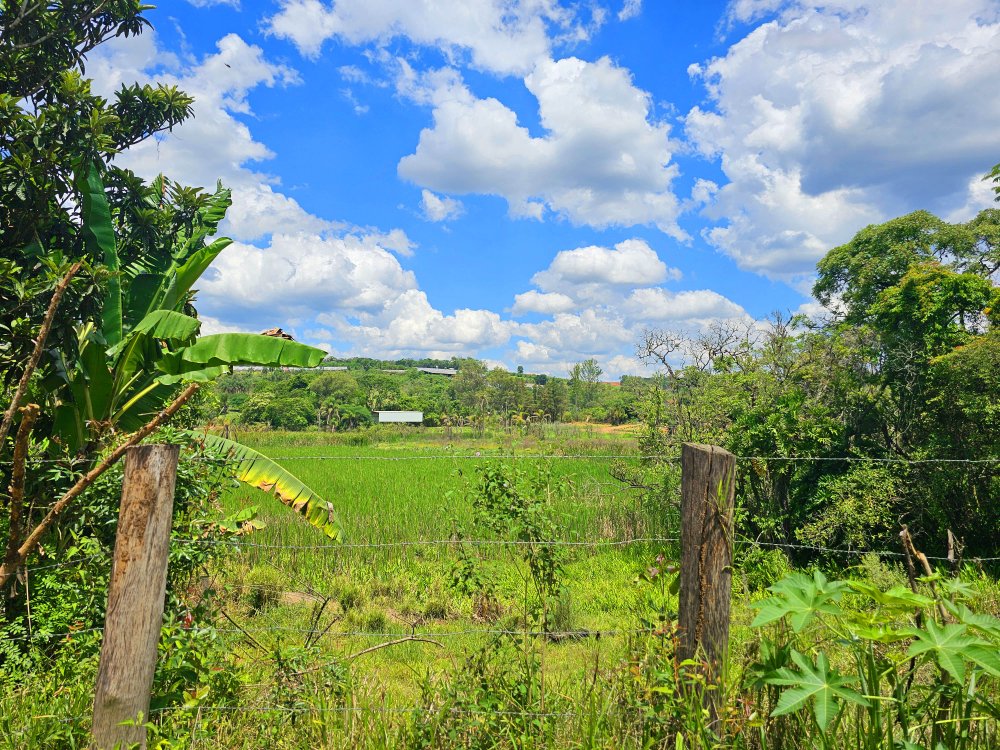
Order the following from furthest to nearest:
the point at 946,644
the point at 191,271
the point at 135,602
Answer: the point at 191,271, the point at 135,602, the point at 946,644

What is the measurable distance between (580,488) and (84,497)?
855 centimetres

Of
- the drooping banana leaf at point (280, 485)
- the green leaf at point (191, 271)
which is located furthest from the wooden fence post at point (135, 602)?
the green leaf at point (191, 271)

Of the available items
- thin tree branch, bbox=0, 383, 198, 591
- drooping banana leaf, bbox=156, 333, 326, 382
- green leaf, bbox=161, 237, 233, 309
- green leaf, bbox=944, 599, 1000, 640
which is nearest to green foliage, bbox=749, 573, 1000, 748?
green leaf, bbox=944, 599, 1000, 640

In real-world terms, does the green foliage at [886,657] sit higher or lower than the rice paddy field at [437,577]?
higher

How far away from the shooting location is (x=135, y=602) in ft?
7.48

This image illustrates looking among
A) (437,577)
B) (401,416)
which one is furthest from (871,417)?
(401,416)

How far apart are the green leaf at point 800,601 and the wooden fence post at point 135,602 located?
7.11ft

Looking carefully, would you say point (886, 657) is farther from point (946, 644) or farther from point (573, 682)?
point (573, 682)

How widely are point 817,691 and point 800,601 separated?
254 millimetres

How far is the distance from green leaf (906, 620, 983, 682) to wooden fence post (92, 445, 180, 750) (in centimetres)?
256

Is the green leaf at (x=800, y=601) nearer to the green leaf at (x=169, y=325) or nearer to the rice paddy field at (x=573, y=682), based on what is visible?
the rice paddy field at (x=573, y=682)

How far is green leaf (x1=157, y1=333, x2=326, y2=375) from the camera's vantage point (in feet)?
15.9

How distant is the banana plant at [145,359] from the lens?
4.47 m

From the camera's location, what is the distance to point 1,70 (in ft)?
14.8
